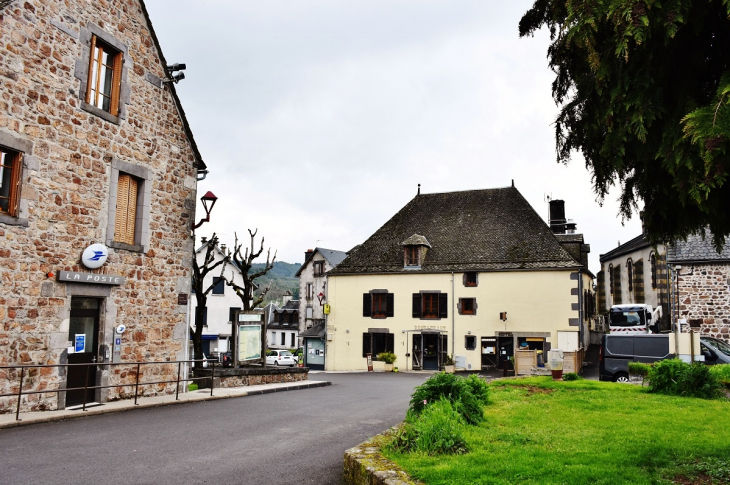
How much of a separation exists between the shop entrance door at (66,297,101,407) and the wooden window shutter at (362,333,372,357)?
70.5 feet

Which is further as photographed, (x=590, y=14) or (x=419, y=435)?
(x=419, y=435)

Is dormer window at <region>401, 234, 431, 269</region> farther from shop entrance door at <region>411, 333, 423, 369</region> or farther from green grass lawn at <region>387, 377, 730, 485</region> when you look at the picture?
green grass lawn at <region>387, 377, 730, 485</region>

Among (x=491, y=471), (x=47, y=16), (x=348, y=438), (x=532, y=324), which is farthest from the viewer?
(x=532, y=324)

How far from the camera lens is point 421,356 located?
30938 mm

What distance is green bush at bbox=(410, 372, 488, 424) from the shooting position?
8093 mm

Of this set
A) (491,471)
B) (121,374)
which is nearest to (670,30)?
(491,471)

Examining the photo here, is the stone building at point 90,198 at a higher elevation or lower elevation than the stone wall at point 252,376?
higher

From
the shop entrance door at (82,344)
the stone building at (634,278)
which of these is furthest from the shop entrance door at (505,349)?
the shop entrance door at (82,344)

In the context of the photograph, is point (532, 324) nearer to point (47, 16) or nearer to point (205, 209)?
point (205, 209)

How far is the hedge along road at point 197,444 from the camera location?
623cm

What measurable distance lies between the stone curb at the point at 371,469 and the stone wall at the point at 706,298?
2270cm

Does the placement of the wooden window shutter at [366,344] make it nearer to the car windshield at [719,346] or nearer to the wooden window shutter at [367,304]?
the wooden window shutter at [367,304]

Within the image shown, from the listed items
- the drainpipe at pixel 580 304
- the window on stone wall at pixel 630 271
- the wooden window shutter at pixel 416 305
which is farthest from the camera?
the window on stone wall at pixel 630 271

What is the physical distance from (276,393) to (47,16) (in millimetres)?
10292
